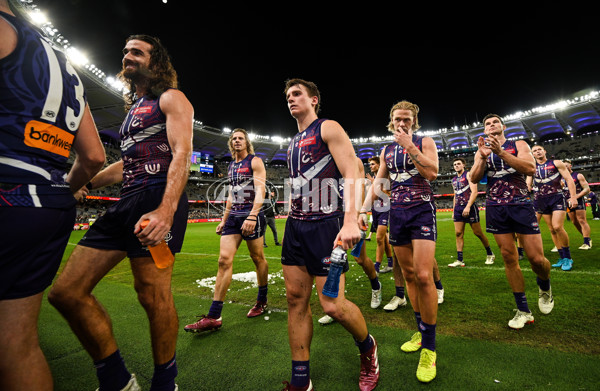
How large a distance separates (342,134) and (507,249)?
292 cm

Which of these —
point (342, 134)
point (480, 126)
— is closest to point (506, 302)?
point (342, 134)

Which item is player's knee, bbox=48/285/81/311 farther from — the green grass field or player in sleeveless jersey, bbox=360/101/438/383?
player in sleeveless jersey, bbox=360/101/438/383

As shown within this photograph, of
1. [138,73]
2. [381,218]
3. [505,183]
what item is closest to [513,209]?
[505,183]

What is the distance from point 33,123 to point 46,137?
75 millimetres

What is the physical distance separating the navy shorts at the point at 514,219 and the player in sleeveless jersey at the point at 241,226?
10.9 feet

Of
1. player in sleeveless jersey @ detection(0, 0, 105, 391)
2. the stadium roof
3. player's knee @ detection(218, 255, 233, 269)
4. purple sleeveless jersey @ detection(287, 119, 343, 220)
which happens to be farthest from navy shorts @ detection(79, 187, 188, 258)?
the stadium roof

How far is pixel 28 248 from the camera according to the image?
115 centimetres

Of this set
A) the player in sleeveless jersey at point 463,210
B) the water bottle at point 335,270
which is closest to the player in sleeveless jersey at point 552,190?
the player in sleeveless jersey at point 463,210

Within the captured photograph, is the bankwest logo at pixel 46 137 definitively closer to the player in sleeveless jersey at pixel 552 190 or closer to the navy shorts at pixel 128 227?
the navy shorts at pixel 128 227

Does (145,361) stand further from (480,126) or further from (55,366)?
(480,126)

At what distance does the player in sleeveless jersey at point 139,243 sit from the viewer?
6.27 ft

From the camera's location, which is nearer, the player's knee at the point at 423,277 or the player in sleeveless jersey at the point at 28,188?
the player in sleeveless jersey at the point at 28,188

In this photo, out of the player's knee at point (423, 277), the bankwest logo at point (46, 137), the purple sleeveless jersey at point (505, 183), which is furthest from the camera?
the purple sleeveless jersey at point (505, 183)

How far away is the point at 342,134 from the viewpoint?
2264mm
